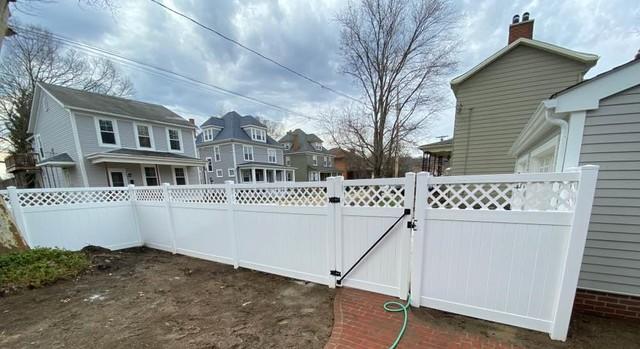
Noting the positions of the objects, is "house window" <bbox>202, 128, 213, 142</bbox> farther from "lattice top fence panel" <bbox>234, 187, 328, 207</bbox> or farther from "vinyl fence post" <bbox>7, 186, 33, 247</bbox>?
"lattice top fence panel" <bbox>234, 187, 328, 207</bbox>

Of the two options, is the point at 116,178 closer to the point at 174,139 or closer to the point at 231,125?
the point at 174,139

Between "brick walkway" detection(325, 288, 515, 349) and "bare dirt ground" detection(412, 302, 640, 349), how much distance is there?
2.0 inches

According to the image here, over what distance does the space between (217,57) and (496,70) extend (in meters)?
9.74

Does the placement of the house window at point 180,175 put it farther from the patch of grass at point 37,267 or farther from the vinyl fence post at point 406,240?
the vinyl fence post at point 406,240

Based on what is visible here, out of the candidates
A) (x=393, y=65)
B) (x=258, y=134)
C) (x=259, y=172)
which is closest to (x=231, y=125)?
(x=258, y=134)

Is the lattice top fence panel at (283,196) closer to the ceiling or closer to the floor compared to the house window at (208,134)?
closer to the floor

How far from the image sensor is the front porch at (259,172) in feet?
65.5

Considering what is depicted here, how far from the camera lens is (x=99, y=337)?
2.51 metres

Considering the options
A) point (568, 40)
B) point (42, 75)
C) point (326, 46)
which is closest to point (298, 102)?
point (326, 46)

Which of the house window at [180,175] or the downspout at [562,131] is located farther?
the house window at [180,175]

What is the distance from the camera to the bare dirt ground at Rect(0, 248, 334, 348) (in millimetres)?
2422

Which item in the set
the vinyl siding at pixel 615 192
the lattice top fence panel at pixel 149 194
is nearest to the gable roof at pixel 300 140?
the lattice top fence panel at pixel 149 194

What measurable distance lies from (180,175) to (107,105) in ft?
16.2

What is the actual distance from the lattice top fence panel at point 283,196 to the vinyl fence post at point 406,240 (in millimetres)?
1138
